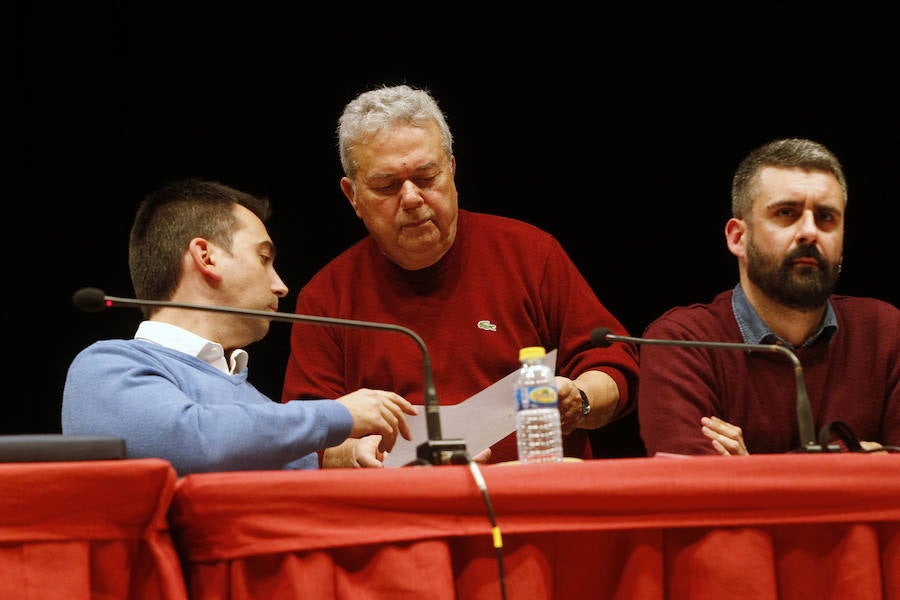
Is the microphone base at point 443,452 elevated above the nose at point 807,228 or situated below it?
below

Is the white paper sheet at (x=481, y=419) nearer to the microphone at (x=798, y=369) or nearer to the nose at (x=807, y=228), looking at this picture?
the microphone at (x=798, y=369)

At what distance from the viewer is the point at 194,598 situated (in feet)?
4.12

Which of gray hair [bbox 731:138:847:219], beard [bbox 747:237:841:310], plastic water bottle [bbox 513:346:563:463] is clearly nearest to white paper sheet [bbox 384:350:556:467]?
plastic water bottle [bbox 513:346:563:463]

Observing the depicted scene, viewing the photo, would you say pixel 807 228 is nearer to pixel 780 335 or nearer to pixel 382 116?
pixel 780 335

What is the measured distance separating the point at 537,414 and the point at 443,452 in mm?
390

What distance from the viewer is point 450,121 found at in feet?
11.3

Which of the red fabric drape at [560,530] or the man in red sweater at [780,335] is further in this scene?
the man in red sweater at [780,335]

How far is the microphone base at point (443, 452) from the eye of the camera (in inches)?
54.4

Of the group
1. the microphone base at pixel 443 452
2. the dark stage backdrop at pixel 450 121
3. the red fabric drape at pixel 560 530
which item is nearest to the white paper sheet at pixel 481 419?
the microphone base at pixel 443 452

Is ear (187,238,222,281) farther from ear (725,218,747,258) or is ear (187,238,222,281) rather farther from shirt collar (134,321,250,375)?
ear (725,218,747,258)

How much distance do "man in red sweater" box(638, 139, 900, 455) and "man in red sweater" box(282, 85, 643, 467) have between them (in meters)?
0.17

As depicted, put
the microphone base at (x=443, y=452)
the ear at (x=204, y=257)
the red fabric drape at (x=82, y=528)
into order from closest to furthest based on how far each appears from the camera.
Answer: the red fabric drape at (x=82, y=528)
the microphone base at (x=443, y=452)
the ear at (x=204, y=257)

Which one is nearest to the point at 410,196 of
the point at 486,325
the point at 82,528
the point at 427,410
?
the point at 486,325

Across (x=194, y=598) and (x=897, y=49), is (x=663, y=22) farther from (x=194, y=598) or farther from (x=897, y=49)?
(x=194, y=598)
